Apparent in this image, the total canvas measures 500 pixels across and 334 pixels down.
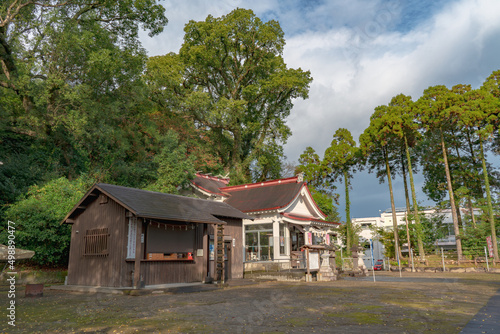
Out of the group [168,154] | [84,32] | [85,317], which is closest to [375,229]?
[168,154]

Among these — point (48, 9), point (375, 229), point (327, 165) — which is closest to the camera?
point (48, 9)

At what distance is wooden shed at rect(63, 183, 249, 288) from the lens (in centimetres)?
1370

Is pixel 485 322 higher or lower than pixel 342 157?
lower

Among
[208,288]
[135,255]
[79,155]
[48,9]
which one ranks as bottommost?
[208,288]

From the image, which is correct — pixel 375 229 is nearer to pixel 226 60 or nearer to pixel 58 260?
pixel 226 60

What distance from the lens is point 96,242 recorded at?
1474cm

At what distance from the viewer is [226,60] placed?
3791 centimetres

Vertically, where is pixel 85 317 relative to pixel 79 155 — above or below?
below

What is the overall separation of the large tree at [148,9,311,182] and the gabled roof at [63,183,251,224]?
1816 cm

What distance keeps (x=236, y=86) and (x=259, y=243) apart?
792 inches

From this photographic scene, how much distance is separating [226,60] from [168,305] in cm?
3207

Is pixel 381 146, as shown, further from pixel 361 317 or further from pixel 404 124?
pixel 361 317

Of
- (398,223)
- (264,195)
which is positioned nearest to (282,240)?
(264,195)

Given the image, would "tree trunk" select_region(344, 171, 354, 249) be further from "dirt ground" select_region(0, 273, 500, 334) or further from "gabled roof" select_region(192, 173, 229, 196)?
"dirt ground" select_region(0, 273, 500, 334)
